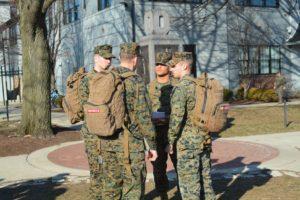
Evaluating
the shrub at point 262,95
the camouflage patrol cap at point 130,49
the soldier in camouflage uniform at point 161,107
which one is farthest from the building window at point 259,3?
the camouflage patrol cap at point 130,49

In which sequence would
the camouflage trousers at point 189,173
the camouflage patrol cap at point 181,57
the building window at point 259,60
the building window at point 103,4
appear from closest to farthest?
the camouflage trousers at point 189,173 < the camouflage patrol cap at point 181,57 < the building window at point 103,4 < the building window at point 259,60

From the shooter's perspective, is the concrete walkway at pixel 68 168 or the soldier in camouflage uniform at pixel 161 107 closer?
the soldier in camouflage uniform at pixel 161 107

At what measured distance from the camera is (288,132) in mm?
12477

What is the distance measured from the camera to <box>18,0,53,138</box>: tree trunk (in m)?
12.6

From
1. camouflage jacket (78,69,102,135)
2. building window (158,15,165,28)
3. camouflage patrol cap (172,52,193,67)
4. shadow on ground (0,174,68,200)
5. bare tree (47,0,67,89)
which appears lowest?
shadow on ground (0,174,68,200)

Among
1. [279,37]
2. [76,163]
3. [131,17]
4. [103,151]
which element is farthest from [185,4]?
[103,151]

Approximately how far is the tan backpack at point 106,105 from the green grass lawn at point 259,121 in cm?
834

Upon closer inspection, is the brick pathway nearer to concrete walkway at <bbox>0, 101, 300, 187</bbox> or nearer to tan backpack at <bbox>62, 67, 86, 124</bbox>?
concrete walkway at <bbox>0, 101, 300, 187</bbox>

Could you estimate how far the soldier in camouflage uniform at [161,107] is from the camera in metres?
6.00

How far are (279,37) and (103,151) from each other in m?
24.6

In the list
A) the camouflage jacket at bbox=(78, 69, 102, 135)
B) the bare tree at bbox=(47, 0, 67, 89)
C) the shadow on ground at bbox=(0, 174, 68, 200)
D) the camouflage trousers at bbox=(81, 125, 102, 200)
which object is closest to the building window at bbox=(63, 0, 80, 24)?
the bare tree at bbox=(47, 0, 67, 89)

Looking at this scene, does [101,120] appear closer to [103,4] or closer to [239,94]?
[103,4]

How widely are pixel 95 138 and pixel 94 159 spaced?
0.24 metres

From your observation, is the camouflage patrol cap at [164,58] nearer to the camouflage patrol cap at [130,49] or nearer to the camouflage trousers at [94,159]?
the camouflage patrol cap at [130,49]
